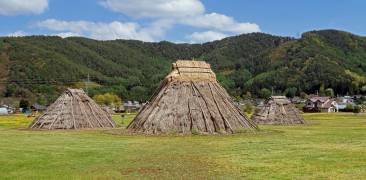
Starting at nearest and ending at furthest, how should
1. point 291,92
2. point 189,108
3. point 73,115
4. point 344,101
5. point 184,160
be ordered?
point 184,160
point 189,108
point 73,115
point 344,101
point 291,92

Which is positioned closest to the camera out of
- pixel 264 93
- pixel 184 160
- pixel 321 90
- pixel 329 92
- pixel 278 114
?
pixel 184 160

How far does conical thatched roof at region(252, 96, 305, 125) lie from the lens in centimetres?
5362

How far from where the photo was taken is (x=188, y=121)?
33.9 m

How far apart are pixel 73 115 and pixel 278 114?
21.8m

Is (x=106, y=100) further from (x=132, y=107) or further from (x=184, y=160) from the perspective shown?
(x=184, y=160)

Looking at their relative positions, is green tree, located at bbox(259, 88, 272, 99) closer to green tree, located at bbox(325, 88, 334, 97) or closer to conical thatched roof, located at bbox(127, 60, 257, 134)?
green tree, located at bbox(325, 88, 334, 97)

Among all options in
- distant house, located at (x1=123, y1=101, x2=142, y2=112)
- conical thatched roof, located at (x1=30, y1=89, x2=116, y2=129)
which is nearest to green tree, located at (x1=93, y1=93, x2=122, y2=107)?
distant house, located at (x1=123, y1=101, x2=142, y2=112)

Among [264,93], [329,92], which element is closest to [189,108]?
[329,92]

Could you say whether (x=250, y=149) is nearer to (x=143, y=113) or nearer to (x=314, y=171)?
(x=314, y=171)

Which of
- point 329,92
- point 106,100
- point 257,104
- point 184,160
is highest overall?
point 329,92

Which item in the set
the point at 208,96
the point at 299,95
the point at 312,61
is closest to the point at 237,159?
the point at 208,96

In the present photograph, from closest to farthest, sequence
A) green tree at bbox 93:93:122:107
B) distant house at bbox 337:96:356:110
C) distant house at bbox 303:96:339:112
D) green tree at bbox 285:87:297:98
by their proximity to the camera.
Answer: distant house at bbox 303:96:339:112 < distant house at bbox 337:96:356:110 < green tree at bbox 93:93:122:107 < green tree at bbox 285:87:297:98

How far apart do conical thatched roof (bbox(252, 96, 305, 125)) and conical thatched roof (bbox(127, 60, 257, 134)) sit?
17.2 m

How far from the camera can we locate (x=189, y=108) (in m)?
34.6
